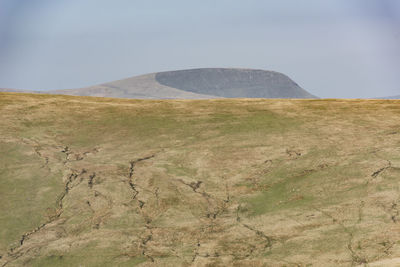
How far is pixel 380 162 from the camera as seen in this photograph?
14695mm

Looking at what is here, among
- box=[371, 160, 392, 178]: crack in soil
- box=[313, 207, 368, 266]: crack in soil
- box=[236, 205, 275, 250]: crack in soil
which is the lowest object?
box=[236, 205, 275, 250]: crack in soil

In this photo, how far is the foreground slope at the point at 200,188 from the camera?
11469 mm

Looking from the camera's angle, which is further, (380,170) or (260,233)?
(380,170)

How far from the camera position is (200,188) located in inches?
567

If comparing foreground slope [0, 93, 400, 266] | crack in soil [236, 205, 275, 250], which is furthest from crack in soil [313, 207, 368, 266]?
crack in soil [236, 205, 275, 250]

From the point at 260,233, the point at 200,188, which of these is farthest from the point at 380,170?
the point at 200,188

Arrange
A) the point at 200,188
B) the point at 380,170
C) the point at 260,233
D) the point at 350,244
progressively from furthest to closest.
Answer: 1. the point at 200,188
2. the point at 380,170
3. the point at 260,233
4. the point at 350,244

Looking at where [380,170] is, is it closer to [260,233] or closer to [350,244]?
[350,244]

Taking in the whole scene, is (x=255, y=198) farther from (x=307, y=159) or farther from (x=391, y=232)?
(x=391, y=232)

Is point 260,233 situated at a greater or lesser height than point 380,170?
lesser

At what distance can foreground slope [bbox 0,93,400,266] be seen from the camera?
1147 centimetres

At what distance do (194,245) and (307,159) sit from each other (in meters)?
5.42

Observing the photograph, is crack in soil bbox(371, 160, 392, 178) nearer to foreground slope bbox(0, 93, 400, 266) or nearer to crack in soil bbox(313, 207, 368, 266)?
foreground slope bbox(0, 93, 400, 266)

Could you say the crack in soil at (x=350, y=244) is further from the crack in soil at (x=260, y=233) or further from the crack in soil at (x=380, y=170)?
the crack in soil at (x=380, y=170)
